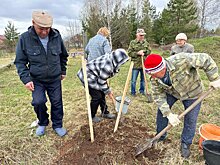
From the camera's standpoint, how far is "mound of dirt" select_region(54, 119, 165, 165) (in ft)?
9.05

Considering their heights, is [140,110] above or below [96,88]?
below

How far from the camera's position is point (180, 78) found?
7.84ft

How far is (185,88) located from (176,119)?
1.21 feet

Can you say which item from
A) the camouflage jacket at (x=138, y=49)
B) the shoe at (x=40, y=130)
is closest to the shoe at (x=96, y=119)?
the shoe at (x=40, y=130)

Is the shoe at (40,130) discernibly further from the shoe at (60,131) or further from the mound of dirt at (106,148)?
the mound of dirt at (106,148)

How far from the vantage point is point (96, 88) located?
3205mm

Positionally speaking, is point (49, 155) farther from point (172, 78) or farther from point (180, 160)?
point (172, 78)

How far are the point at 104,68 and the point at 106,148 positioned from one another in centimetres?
109

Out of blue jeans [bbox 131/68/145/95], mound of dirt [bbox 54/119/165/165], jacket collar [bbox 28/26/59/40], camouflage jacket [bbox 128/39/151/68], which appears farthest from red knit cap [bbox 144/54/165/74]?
blue jeans [bbox 131/68/145/95]

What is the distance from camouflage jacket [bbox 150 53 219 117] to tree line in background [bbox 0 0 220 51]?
20232 mm

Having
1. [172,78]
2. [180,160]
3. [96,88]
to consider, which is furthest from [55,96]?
[180,160]

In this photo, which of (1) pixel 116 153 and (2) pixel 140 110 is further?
(2) pixel 140 110

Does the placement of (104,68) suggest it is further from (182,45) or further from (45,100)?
(182,45)

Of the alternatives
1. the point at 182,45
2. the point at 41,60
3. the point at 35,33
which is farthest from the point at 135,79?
the point at 35,33
